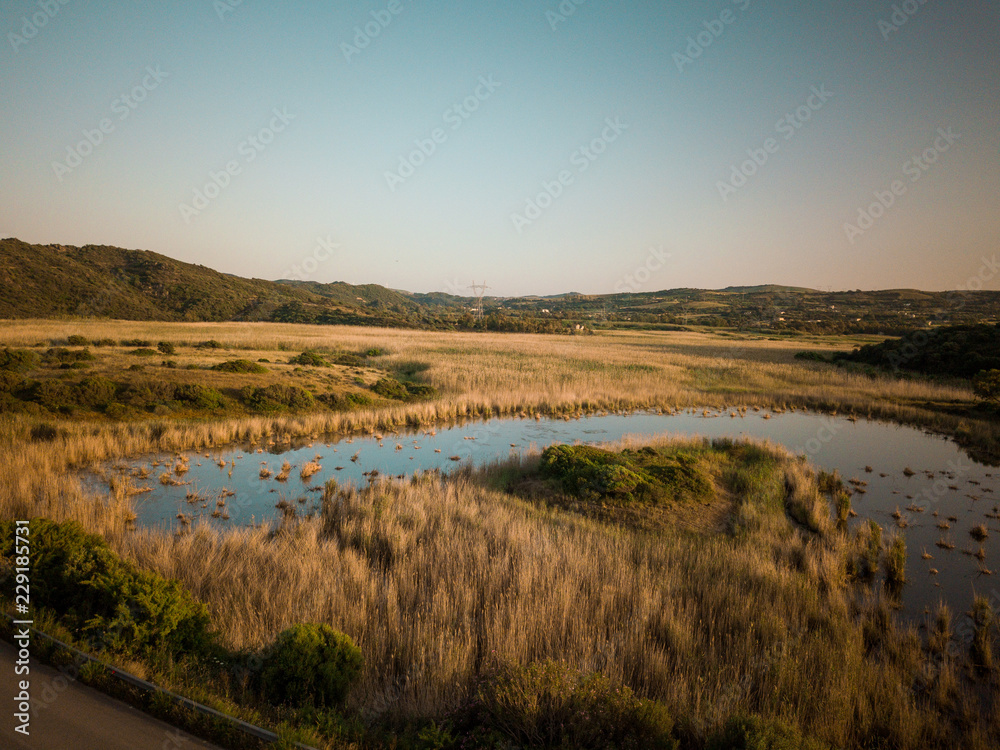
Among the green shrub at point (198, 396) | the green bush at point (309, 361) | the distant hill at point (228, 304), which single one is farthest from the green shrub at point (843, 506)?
the distant hill at point (228, 304)

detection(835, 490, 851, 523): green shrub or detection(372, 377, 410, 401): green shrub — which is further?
detection(372, 377, 410, 401): green shrub

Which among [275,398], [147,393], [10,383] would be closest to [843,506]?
[275,398]

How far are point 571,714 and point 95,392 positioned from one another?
20.9 m

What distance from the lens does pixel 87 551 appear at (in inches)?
223

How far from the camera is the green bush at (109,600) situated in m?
4.77

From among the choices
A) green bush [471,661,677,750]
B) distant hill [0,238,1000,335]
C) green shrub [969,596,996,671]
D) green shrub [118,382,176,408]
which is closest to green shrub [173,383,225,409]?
green shrub [118,382,176,408]

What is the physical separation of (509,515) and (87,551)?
6.62 meters

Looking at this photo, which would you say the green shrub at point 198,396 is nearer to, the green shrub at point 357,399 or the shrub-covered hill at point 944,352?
the green shrub at point 357,399

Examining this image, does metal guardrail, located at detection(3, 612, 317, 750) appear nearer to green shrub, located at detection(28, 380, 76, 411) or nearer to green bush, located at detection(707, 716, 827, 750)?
green bush, located at detection(707, 716, 827, 750)

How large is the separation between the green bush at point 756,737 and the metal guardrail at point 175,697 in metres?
3.13

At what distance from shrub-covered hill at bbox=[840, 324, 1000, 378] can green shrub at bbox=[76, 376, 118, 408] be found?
46.0m

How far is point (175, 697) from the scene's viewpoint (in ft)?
12.7

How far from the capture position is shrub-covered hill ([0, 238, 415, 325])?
216 ft

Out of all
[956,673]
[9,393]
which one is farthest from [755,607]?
[9,393]
